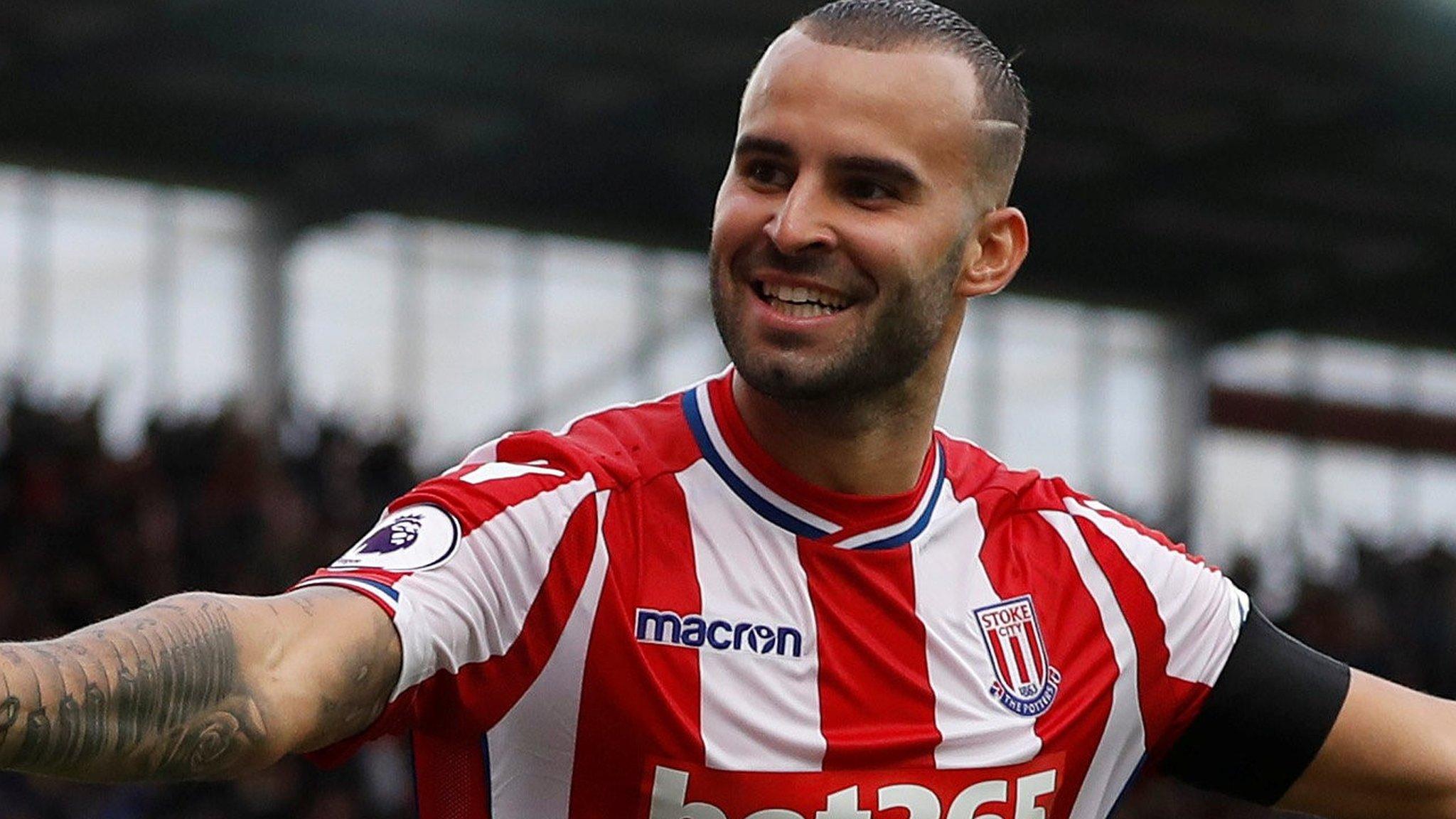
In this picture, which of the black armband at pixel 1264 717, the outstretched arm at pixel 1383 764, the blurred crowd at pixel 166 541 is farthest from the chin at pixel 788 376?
the blurred crowd at pixel 166 541

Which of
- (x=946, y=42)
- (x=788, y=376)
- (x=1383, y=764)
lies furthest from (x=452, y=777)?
(x=1383, y=764)

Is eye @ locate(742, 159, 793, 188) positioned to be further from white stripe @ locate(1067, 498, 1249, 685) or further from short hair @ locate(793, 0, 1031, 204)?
white stripe @ locate(1067, 498, 1249, 685)

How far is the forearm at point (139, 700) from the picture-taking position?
1947 mm

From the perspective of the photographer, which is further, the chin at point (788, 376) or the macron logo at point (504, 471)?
the chin at point (788, 376)

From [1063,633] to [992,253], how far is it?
21.2 inches

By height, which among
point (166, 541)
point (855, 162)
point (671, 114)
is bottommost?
point (166, 541)

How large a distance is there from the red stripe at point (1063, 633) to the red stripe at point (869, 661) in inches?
7.1

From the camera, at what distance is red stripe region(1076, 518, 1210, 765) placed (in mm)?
→ 2877

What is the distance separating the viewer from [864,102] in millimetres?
2643

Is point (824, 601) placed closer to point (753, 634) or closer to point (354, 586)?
point (753, 634)

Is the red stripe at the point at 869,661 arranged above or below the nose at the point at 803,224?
below

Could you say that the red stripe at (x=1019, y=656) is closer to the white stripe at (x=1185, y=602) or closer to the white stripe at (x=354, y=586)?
the white stripe at (x=1185, y=602)

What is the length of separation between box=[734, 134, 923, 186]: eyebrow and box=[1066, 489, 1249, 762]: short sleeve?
0.63m

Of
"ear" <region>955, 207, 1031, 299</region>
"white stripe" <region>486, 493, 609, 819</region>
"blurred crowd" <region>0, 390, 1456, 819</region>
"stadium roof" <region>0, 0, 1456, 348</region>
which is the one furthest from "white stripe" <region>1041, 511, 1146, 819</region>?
"stadium roof" <region>0, 0, 1456, 348</region>
